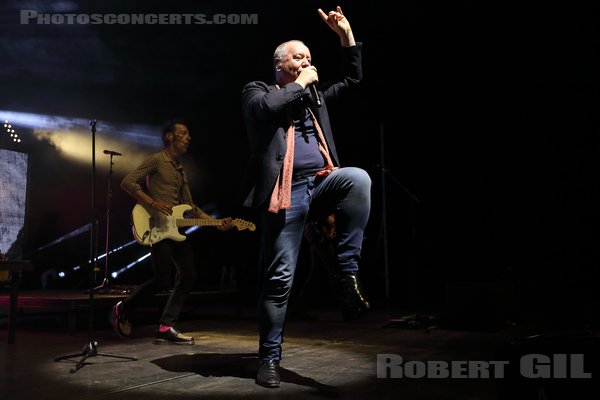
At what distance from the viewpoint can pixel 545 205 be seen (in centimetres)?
647

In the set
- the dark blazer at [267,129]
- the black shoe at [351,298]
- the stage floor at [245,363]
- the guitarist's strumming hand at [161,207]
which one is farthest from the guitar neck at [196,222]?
the black shoe at [351,298]

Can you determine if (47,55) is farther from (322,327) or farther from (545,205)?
(545,205)

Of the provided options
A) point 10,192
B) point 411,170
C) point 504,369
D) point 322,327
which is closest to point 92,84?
point 10,192

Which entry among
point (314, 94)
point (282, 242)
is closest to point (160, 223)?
point (282, 242)

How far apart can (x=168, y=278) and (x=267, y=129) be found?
7.36 ft

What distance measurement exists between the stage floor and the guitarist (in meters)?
0.22

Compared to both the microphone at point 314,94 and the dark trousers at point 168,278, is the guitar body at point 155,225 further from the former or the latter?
the microphone at point 314,94

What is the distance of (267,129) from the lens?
2387 millimetres

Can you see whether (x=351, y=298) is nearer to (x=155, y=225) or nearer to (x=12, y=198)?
(x=155, y=225)

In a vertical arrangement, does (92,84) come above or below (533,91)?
above

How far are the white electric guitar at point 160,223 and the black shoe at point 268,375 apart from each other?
2.00m

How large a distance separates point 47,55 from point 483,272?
305 inches

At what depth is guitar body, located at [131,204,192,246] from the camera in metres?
4.17

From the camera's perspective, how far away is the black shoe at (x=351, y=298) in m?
2.08
